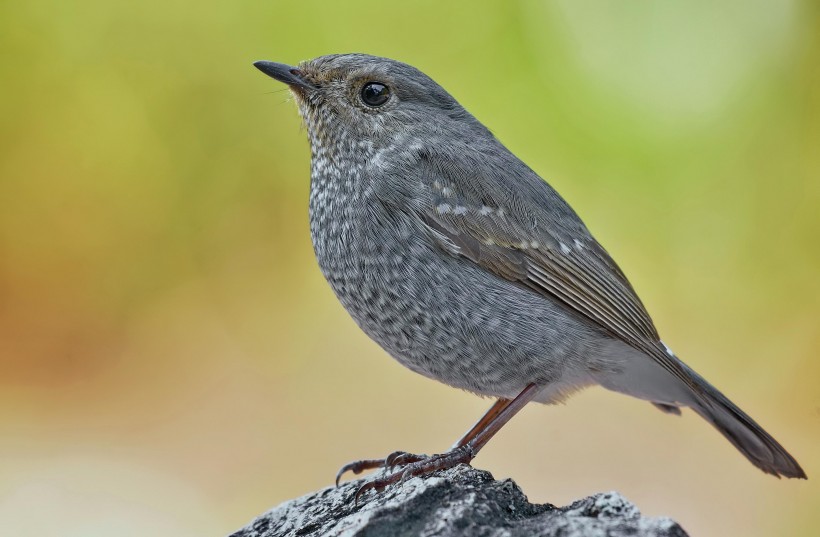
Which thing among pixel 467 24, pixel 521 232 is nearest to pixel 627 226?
pixel 467 24

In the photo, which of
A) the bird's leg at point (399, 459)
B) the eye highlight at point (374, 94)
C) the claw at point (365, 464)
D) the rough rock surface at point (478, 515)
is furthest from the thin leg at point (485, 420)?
the eye highlight at point (374, 94)

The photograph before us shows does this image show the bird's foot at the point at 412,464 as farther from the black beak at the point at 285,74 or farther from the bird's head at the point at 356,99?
the black beak at the point at 285,74

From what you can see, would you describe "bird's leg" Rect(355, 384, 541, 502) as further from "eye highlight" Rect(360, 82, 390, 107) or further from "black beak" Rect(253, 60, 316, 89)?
"black beak" Rect(253, 60, 316, 89)

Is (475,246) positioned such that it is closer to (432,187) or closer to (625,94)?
(432,187)

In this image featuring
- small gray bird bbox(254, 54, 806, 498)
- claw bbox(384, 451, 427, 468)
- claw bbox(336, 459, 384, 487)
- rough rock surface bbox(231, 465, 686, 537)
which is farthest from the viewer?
claw bbox(336, 459, 384, 487)

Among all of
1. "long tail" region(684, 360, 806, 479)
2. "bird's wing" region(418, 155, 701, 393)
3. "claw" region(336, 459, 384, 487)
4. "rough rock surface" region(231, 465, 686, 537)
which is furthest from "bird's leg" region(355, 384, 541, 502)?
"long tail" region(684, 360, 806, 479)

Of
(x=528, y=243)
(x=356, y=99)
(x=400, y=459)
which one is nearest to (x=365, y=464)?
(x=400, y=459)
